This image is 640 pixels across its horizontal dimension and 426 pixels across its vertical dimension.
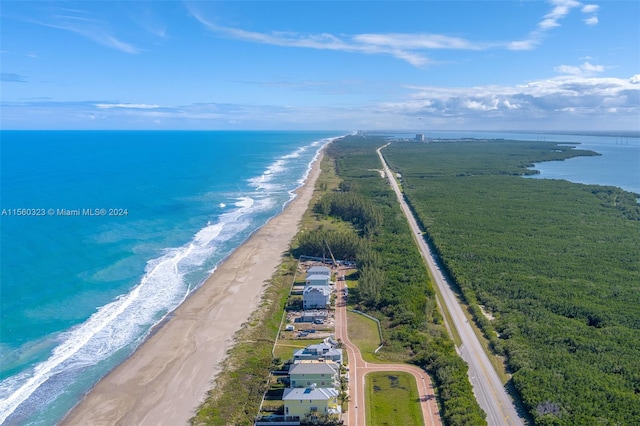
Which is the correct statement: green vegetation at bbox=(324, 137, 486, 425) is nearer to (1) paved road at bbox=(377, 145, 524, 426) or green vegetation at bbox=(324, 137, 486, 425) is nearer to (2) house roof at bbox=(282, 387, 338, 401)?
(1) paved road at bbox=(377, 145, 524, 426)

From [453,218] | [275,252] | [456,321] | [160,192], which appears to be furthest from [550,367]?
[160,192]

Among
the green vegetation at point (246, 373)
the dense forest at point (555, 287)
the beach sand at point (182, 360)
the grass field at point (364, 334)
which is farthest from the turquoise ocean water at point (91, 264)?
the dense forest at point (555, 287)

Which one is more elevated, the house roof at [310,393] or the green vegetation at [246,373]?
the house roof at [310,393]

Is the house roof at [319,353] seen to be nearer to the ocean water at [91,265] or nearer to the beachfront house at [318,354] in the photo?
the beachfront house at [318,354]

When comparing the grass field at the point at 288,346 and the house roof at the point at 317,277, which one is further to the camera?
the house roof at the point at 317,277

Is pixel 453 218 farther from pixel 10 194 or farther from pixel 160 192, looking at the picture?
pixel 10 194

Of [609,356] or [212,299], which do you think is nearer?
[609,356]
